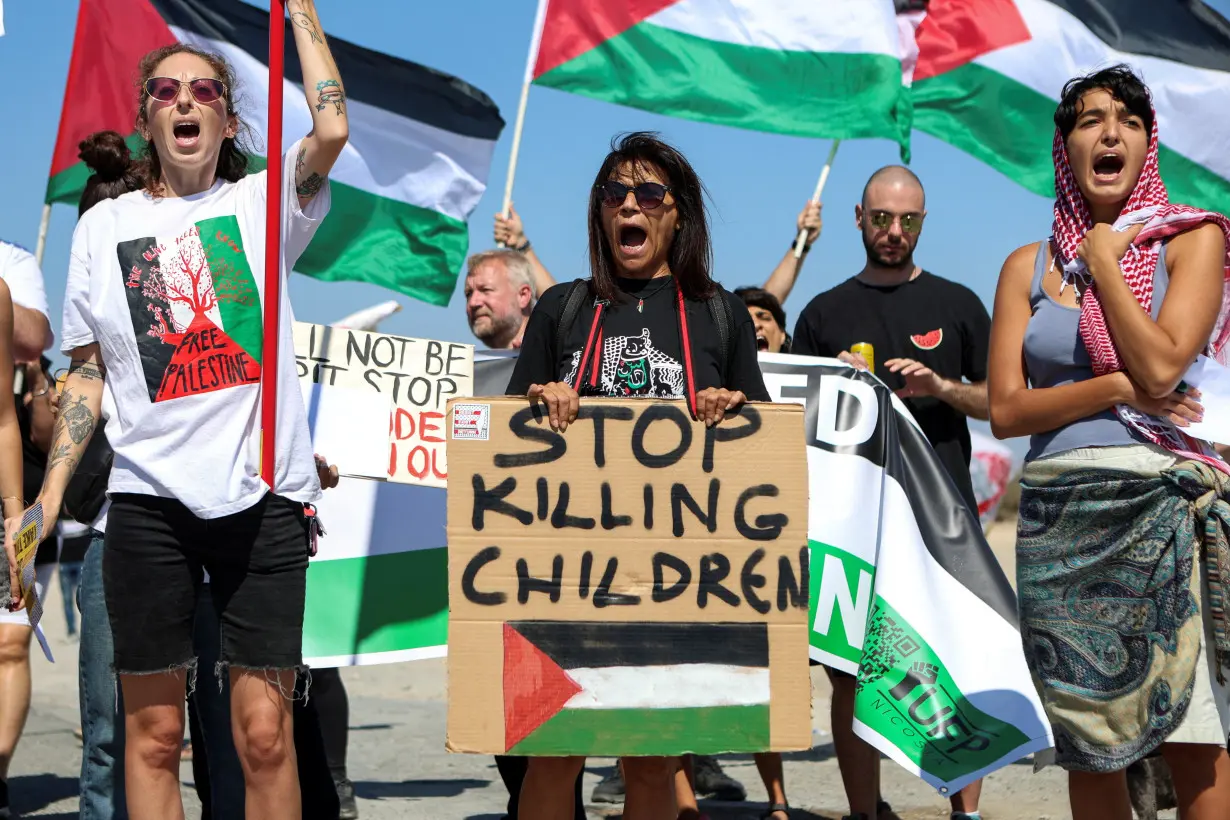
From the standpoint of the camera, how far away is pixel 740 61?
7629mm

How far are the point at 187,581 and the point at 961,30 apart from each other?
213 inches

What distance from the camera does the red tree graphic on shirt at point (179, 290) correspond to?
12.1 ft

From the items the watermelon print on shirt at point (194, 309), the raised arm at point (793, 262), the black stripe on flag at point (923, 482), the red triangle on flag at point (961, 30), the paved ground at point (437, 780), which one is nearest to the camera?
the watermelon print on shirt at point (194, 309)

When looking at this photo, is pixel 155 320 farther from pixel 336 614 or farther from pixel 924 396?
pixel 924 396

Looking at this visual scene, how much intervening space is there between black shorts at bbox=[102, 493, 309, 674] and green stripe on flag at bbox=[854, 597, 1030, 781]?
231 cm

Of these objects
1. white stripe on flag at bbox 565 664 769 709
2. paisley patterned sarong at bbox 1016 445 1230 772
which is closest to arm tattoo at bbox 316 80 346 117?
white stripe on flag at bbox 565 664 769 709

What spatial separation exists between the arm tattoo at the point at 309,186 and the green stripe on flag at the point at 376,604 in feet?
7.51

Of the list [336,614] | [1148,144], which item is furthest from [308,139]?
[336,614]

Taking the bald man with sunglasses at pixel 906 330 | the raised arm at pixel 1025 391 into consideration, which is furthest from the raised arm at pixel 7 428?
the bald man with sunglasses at pixel 906 330

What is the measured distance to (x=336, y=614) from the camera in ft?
19.1

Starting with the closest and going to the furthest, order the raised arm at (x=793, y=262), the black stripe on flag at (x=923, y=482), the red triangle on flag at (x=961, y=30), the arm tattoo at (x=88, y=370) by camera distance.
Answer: the arm tattoo at (x=88, y=370)
the black stripe on flag at (x=923, y=482)
the raised arm at (x=793, y=262)
the red triangle on flag at (x=961, y=30)

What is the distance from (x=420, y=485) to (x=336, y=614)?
0.60 m

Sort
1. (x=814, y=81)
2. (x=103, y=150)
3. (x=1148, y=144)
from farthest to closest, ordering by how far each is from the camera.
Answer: (x=814, y=81) → (x=103, y=150) → (x=1148, y=144)

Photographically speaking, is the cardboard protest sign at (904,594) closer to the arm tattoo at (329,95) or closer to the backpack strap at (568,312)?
the backpack strap at (568,312)
